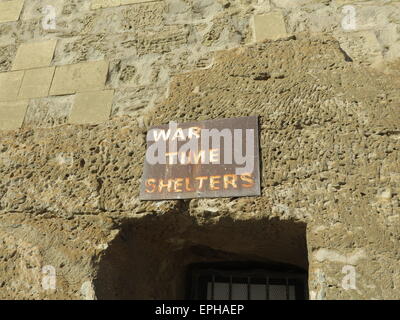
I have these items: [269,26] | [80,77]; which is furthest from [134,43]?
Answer: [269,26]

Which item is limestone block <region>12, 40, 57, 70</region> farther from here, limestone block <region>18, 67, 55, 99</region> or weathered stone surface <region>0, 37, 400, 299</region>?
weathered stone surface <region>0, 37, 400, 299</region>

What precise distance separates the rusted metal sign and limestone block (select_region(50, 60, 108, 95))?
478mm

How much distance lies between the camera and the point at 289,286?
230 cm

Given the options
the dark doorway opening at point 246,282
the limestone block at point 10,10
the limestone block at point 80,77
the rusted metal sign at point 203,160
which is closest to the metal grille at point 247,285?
the dark doorway opening at point 246,282

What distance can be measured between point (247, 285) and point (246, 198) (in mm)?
730

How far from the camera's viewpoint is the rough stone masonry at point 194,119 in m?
1.72

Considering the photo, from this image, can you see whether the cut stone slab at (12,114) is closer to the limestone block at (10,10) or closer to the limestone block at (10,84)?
the limestone block at (10,84)

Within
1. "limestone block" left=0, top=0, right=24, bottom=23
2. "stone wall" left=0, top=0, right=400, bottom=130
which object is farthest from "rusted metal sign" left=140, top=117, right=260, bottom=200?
"limestone block" left=0, top=0, right=24, bottom=23

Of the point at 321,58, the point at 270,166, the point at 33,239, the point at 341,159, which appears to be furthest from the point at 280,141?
the point at 33,239

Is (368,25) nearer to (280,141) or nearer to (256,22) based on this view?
(256,22)

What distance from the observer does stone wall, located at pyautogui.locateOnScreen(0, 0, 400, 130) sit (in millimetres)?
2135

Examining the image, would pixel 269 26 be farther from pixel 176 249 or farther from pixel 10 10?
pixel 10 10

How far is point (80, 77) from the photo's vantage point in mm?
2297

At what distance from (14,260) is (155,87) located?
975 millimetres
